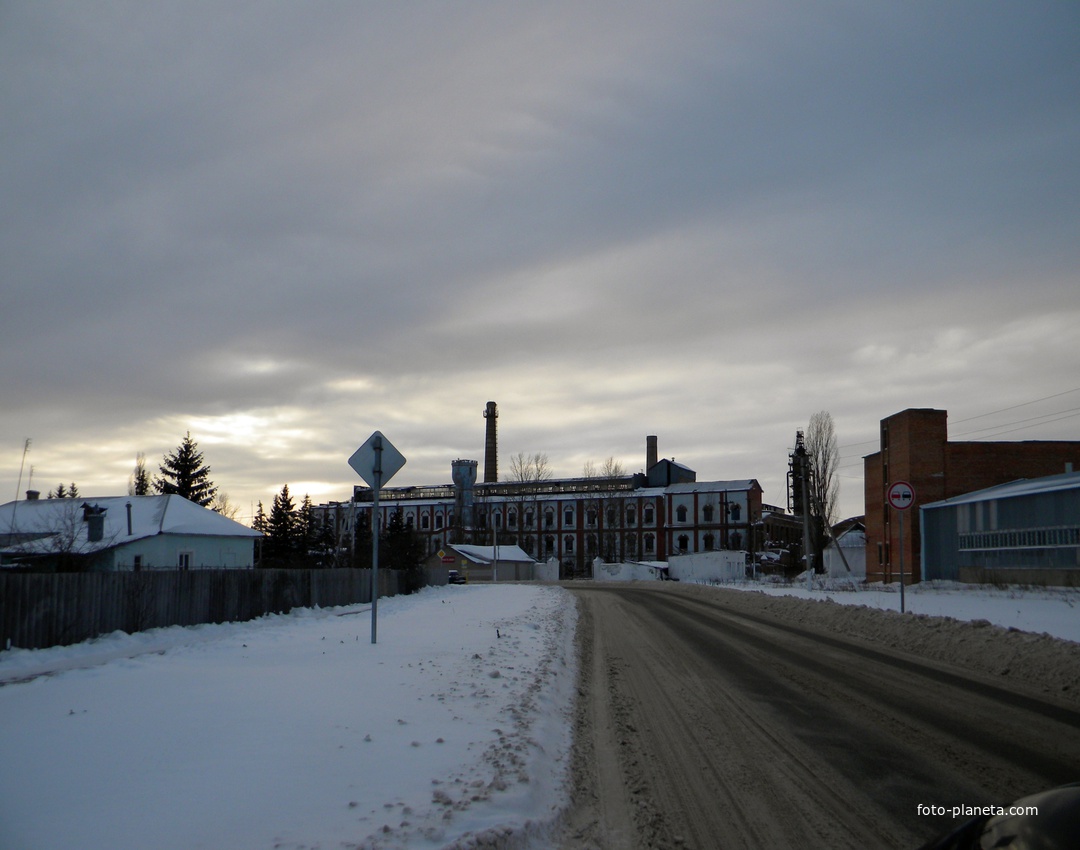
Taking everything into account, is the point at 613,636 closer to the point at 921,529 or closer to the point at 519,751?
the point at 519,751

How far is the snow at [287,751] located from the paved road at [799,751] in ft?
1.69

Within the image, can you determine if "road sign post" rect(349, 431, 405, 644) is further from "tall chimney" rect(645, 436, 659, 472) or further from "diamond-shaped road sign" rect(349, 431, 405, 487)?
"tall chimney" rect(645, 436, 659, 472)

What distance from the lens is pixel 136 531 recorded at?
40.4m

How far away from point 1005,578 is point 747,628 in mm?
19716

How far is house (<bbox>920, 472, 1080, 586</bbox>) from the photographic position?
30.3 m

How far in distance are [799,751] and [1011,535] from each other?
107ft

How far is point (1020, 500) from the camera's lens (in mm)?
33812

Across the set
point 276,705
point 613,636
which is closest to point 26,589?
point 276,705

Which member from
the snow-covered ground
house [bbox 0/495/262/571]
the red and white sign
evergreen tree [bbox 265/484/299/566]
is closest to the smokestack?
evergreen tree [bbox 265/484/299/566]

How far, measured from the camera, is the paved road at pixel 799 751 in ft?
17.7

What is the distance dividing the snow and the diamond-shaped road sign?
3149mm

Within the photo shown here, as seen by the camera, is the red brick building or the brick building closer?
the red brick building

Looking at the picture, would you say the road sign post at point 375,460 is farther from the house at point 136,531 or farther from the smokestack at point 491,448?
the smokestack at point 491,448

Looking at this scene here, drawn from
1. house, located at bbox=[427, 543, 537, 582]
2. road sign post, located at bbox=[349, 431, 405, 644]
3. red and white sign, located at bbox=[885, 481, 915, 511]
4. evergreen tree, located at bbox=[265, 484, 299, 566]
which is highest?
road sign post, located at bbox=[349, 431, 405, 644]
